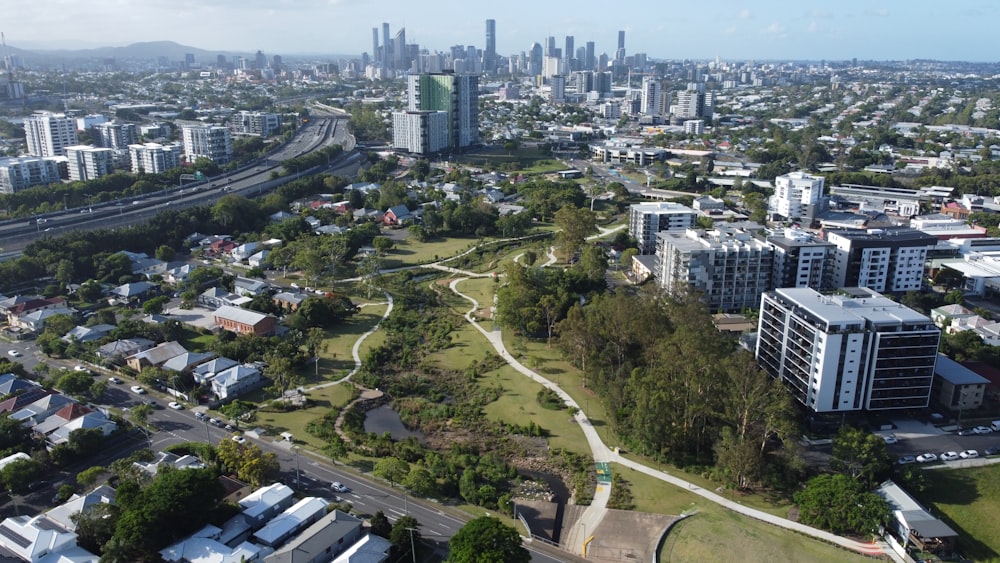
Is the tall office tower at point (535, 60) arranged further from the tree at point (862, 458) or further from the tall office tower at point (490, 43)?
the tree at point (862, 458)

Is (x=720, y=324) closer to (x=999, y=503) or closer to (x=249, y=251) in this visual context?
(x=999, y=503)

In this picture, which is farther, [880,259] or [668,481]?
[880,259]

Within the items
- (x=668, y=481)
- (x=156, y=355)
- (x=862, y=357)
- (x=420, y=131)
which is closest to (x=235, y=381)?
(x=156, y=355)

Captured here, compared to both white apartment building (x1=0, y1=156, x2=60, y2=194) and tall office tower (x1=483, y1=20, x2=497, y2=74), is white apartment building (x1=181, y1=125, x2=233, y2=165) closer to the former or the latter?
white apartment building (x1=0, y1=156, x2=60, y2=194)

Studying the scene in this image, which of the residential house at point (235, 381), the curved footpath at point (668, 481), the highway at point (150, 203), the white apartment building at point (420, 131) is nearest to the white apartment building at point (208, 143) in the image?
the highway at point (150, 203)

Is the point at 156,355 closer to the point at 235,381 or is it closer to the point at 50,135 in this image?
the point at 235,381
